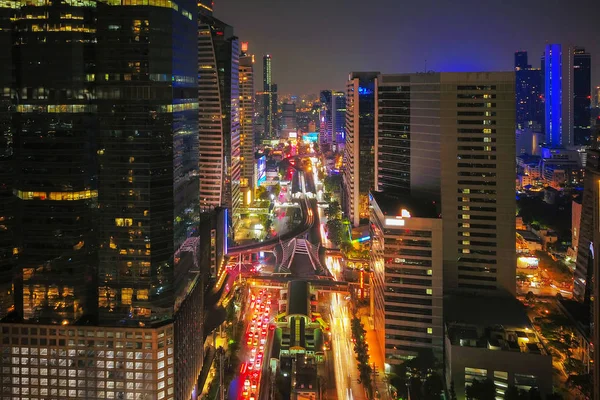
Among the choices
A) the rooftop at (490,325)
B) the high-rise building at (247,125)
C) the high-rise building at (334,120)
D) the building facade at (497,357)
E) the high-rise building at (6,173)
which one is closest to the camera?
the high-rise building at (6,173)

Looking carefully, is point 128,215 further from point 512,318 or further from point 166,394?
point 512,318

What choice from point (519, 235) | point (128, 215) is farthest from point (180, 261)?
point (519, 235)

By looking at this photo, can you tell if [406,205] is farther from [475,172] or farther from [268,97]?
[268,97]

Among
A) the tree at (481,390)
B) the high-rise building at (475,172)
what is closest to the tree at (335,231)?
the high-rise building at (475,172)

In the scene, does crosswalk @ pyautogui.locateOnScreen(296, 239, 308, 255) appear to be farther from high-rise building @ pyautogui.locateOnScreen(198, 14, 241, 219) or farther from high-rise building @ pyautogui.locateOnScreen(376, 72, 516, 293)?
high-rise building @ pyautogui.locateOnScreen(376, 72, 516, 293)

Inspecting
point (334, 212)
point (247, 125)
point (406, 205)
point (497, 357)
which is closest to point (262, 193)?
point (247, 125)

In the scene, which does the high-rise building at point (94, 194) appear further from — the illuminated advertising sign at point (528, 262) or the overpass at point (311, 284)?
the illuminated advertising sign at point (528, 262)
